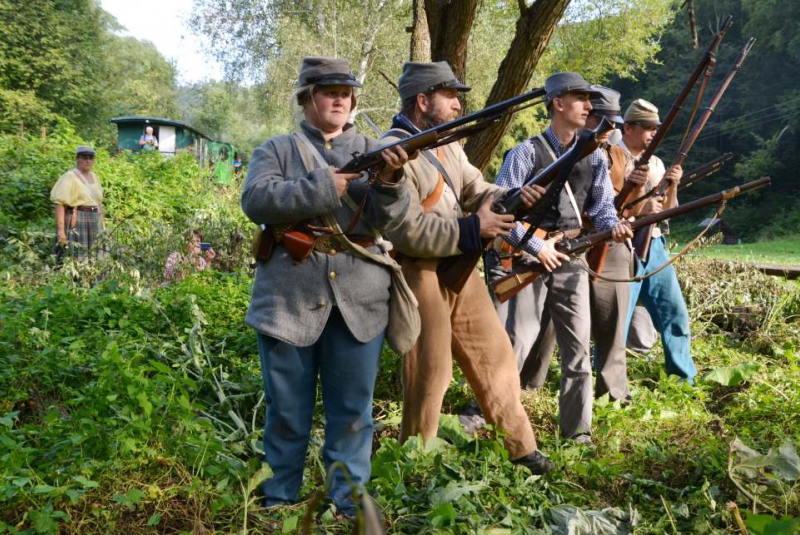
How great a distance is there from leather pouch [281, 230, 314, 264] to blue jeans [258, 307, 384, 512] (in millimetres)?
301

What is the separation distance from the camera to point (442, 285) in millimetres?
4164

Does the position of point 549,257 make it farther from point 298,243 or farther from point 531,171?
point 298,243

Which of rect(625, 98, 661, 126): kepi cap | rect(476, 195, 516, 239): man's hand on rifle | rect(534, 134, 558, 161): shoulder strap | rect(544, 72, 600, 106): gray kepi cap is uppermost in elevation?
rect(544, 72, 600, 106): gray kepi cap

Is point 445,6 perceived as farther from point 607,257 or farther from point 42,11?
point 42,11

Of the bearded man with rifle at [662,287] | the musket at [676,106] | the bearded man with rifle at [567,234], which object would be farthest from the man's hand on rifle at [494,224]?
the bearded man with rifle at [662,287]

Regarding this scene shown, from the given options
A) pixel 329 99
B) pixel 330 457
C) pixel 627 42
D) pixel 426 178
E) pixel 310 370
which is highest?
pixel 627 42

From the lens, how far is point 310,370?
364 cm

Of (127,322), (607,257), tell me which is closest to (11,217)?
(127,322)

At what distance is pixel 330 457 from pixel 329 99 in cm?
171

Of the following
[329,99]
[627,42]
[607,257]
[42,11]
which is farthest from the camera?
[42,11]

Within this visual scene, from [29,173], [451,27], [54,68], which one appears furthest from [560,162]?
[54,68]

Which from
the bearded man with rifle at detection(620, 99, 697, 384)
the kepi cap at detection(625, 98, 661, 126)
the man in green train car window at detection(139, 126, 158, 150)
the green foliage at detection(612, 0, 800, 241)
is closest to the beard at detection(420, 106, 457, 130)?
the bearded man with rifle at detection(620, 99, 697, 384)

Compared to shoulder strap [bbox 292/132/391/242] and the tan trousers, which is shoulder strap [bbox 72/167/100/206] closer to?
the tan trousers

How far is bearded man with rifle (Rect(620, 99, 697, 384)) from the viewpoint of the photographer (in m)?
5.88
